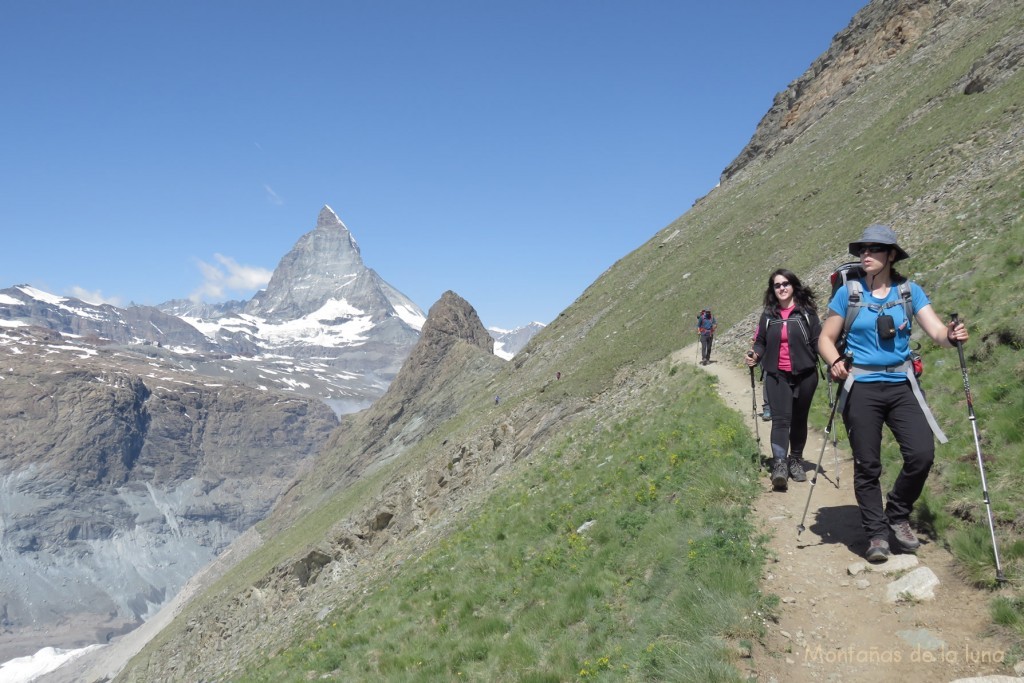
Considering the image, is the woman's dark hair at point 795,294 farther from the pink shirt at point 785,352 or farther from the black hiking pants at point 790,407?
the black hiking pants at point 790,407

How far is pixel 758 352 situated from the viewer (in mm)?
11398

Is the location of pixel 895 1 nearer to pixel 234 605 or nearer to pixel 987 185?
pixel 987 185

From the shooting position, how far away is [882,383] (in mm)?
7387

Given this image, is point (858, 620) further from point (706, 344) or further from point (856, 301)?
point (706, 344)


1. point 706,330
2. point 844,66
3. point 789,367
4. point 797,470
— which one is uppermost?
point 844,66

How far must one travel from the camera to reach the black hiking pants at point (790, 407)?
1074 centimetres

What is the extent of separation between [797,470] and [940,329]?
440 centimetres

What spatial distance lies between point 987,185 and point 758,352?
18654 millimetres

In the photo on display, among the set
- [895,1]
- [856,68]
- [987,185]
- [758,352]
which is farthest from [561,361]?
[895,1]

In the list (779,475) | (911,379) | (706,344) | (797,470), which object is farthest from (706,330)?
(911,379)

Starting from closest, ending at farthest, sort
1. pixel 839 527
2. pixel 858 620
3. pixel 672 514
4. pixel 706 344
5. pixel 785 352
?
1. pixel 858 620
2. pixel 839 527
3. pixel 672 514
4. pixel 785 352
5. pixel 706 344

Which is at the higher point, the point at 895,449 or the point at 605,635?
the point at 895,449

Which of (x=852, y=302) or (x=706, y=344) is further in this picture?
(x=706, y=344)

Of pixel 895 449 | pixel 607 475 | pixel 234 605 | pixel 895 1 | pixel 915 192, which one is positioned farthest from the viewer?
pixel 895 1
